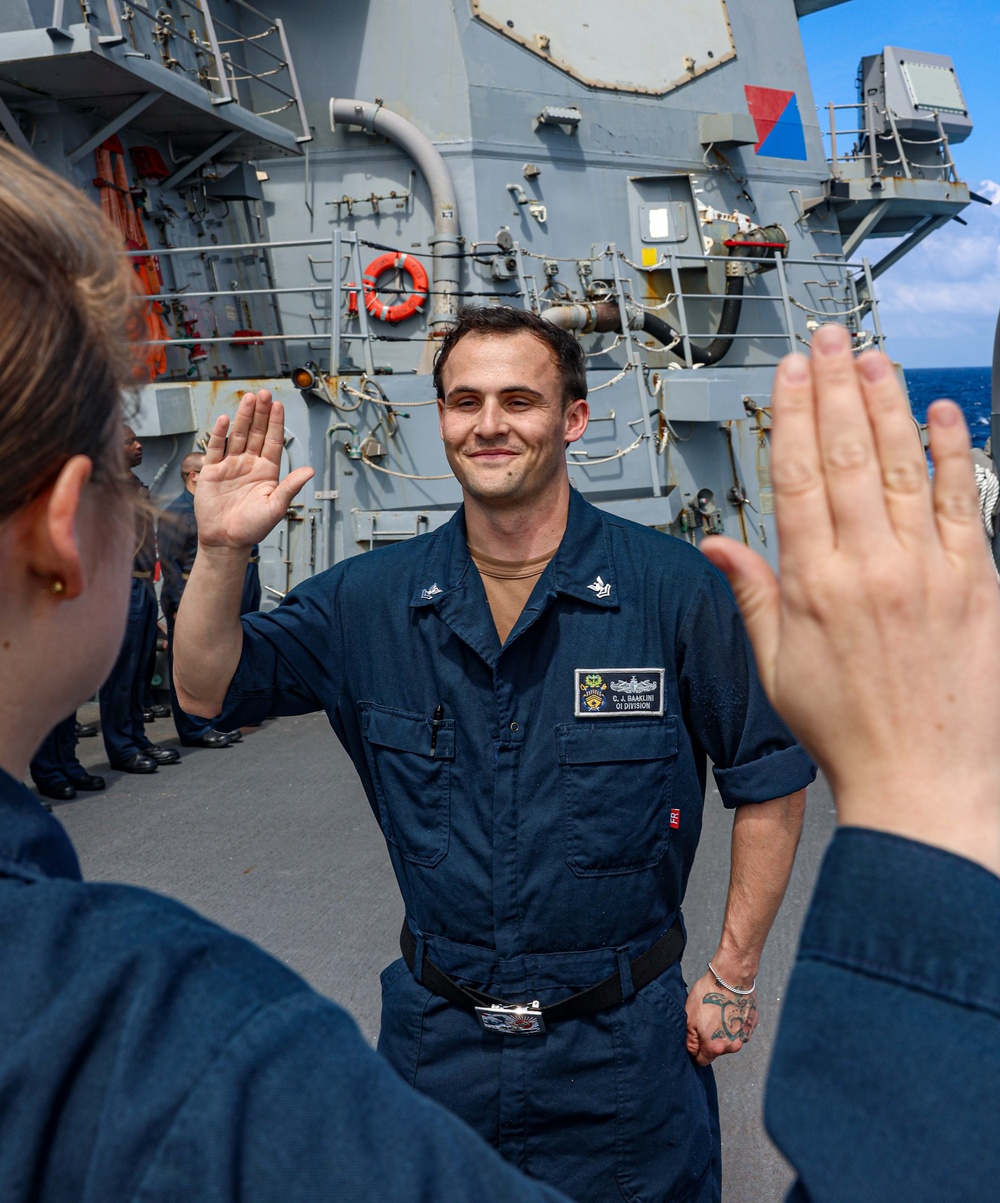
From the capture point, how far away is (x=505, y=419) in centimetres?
221

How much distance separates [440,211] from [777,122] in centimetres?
423

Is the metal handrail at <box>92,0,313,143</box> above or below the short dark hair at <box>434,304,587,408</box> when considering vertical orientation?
above

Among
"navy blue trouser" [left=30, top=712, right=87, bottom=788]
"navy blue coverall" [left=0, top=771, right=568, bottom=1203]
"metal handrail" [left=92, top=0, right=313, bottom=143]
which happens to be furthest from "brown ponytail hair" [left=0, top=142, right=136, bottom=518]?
"metal handrail" [left=92, top=0, right=313, bottom=143]

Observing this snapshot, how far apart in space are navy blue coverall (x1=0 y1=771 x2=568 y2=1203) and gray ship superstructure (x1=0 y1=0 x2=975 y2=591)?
677 cm

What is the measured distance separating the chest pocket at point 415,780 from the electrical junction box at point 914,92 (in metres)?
13.4

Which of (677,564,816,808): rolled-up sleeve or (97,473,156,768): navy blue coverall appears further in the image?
(97,473,156,768): navy blue coverall

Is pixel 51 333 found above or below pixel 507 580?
above

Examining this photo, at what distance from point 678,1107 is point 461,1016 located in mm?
394

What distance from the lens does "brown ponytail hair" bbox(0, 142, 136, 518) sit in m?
0.68

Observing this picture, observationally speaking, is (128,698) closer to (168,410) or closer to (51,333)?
(168,410)

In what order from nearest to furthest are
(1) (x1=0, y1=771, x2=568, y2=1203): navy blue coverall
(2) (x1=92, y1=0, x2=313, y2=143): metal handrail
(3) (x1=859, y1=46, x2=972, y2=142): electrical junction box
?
(1) (x1=0, y1=771, x2=568, y2=1203): navy blue coverall < (2) (x1=92, y1=0, x2=313, y2=143): metal handrail < (3) (x1=859, y1=46, x2=972, y2=142): electrical junction box

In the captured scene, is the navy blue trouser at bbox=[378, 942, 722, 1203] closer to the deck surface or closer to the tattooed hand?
the tattooed hand

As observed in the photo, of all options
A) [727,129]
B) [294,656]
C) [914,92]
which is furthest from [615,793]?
[914,92]

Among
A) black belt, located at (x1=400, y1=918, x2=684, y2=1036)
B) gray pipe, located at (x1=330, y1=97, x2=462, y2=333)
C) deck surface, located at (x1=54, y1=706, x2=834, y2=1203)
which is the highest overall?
gray pipe, located at (x1=330, y1=97, x2=462, y2=333)
